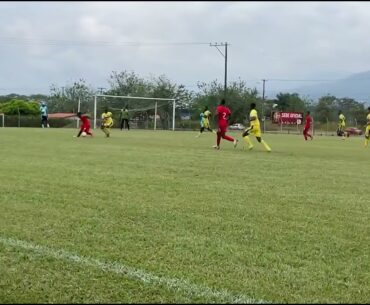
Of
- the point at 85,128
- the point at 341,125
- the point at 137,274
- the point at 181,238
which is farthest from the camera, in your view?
the point at 341,125

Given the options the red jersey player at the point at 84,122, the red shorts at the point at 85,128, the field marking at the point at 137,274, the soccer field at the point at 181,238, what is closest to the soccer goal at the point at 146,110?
the red shorts at the point at 85,128

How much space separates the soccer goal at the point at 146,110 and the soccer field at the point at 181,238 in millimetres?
40372

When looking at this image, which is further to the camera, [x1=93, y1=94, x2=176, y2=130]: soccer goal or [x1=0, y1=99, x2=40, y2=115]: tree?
[x1=0, y1=99, x2=40, y2=115]: tree

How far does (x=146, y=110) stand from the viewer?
54.8 metres

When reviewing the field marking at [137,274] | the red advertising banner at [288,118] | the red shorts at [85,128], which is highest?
the red advertising banner at [288,118]

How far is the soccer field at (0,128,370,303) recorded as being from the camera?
168 inches

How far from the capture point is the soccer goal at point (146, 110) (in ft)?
169

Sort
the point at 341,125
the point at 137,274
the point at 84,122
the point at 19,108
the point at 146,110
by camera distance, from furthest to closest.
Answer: the point at 19,108, the point at 146,110, the point at 341,125, the point at 84,122, the point at 137,274

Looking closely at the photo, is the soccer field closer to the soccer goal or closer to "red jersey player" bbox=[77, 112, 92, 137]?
"red jersey player" bbox=[77, 112, 92, 137]

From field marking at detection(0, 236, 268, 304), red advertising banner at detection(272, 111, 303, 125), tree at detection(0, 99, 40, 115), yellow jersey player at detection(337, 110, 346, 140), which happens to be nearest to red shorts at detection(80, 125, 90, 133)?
yellow jersey player at detection(337, 110, 346, 140)

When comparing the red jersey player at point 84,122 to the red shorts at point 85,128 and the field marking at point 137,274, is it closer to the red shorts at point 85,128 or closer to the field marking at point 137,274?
the red shorts at point 85,128

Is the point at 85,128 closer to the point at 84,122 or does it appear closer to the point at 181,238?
the point at 84,122

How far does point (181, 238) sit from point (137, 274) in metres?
1.27

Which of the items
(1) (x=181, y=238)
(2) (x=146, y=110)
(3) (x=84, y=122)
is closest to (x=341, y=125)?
(3) (x=84, y=122)
